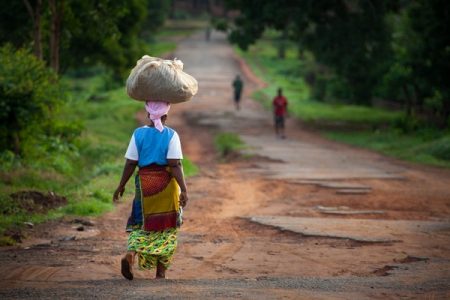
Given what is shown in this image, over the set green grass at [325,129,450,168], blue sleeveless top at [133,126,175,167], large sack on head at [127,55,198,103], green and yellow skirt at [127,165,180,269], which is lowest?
green grass at [325,129,450,168]

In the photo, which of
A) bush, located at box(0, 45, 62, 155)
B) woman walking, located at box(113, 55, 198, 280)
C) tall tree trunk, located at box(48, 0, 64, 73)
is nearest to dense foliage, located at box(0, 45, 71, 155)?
bush, located at box(0, 45, 62, 155)

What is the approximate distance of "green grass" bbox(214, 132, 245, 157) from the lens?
2358cm

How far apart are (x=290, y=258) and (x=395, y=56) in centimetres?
2570

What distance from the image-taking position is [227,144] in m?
24.6

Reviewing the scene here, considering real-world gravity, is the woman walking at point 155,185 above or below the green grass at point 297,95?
above

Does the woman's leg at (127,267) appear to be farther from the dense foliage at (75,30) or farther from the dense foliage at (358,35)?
the dense foliage at (358,35)

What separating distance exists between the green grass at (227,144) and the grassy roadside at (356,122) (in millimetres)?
3929

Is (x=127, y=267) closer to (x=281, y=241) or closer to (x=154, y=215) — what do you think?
(x=154, y=215)

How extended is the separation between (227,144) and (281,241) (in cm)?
1420

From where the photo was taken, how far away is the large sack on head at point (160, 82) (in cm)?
746

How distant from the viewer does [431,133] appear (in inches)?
1017

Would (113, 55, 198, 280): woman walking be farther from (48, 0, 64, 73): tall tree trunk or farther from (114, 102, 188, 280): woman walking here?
(48, 0, 64, 73): tall tree trunk

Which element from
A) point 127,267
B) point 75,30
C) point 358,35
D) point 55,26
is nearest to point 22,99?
point 55,26

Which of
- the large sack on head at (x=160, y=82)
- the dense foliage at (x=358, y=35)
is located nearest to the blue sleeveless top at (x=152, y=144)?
the large sack on head at (x=160, y=82)
